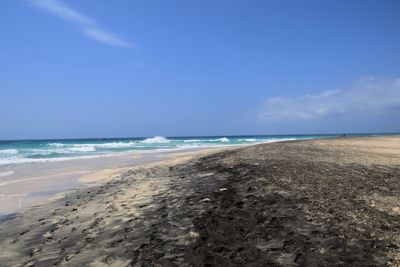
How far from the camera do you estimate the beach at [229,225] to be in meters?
4.58

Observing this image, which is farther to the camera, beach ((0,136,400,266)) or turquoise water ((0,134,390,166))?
turquoise water ((0,134,390,166))

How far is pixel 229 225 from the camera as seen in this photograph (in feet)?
18.6

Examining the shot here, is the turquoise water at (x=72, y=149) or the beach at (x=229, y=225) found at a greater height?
the turquoise water at (x=72, y=149)

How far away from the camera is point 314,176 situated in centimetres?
907

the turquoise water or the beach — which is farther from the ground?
the turquoise water

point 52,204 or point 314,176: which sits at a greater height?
point 314,176

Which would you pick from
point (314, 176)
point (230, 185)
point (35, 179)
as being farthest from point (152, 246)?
point (35, 179)

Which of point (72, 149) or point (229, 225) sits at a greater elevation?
point (72, 149)

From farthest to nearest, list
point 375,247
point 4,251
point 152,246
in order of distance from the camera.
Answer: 1. point 4,251
2. point 152,246
3. point 375,247

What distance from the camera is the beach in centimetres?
458

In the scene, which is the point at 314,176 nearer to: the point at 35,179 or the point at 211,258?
the point at 211,258

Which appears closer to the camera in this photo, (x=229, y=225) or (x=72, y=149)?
(x=229, y=225)

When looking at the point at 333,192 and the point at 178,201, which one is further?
the point at 178,201

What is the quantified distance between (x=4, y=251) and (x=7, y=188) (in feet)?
25.8
